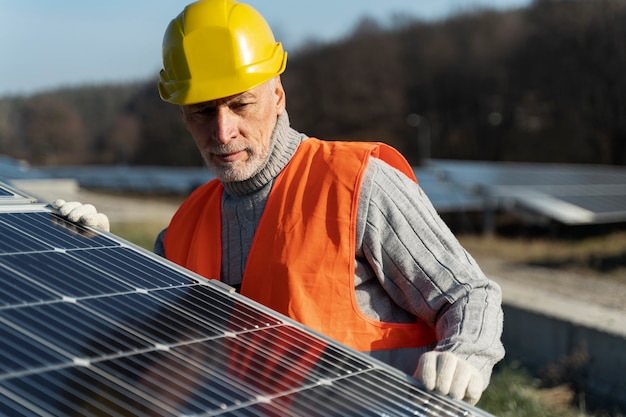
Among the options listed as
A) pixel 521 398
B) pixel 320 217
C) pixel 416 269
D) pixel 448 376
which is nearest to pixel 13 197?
pixel 320 217

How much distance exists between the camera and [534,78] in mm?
65500

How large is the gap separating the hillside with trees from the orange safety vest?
170 ft

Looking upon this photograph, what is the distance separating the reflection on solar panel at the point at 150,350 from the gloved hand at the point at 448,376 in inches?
1.9

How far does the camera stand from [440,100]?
3022 inches

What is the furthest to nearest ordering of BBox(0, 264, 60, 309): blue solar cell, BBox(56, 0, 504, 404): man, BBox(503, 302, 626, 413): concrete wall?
BBox(503, 302, 626, 413): concrete wall < BBox(56, 0, 504, 404): man < BBox(0, 264, 60, 309): blue solar cell

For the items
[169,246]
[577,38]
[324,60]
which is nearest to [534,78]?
[577,38]

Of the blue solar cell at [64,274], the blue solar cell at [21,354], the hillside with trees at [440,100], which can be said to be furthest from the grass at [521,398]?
the hillside with trees at [440,100]

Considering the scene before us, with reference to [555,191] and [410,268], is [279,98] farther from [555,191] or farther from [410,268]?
[555,191]

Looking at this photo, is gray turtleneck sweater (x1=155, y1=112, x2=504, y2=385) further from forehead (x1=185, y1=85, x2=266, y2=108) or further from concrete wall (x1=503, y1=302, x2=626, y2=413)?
concrete wall (x1=503, y1=302, x2=626, y2=413)

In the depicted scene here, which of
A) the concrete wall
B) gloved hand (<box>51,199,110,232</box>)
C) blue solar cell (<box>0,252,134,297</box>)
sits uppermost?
gloved hand (<box>51,199,110,232</box>)

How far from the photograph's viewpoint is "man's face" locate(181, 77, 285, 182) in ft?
10.2

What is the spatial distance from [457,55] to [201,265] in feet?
258

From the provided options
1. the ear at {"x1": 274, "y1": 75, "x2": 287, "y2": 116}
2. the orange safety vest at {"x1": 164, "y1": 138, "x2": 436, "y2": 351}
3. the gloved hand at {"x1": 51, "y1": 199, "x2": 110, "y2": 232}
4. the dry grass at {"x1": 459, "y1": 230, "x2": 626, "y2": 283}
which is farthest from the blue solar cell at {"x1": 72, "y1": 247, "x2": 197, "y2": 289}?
the dry grass at {"x1": 459, "y1": 230, "x2": 626, "y2": 283}

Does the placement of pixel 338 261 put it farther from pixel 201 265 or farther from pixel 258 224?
pixel 201 265
